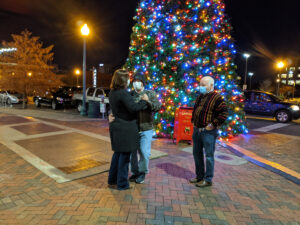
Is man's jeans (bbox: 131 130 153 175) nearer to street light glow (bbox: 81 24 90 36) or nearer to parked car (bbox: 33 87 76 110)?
street light glow (bbox: 81 24 90 36)

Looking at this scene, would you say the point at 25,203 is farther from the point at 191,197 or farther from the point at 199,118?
the point at 199,118

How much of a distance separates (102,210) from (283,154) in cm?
520

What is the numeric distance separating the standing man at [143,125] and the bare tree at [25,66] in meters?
14.5

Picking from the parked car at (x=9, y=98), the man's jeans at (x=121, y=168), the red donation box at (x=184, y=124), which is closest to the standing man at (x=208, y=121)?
the man's jeans at (x=121, y=168)

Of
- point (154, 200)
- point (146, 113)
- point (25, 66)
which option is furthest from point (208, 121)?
point (25, 66)

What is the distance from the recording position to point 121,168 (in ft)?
12.0

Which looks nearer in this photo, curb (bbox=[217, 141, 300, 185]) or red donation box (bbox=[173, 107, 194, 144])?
curb (bbox=[217, 141, 300, 185])

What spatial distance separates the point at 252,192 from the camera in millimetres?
3787

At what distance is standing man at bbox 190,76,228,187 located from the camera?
3.65 metres

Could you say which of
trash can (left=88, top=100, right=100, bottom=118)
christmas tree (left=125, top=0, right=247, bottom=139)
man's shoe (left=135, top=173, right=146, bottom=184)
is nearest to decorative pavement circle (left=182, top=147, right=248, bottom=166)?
christmas tree (left=125, top=0, right=247, bottom=139)

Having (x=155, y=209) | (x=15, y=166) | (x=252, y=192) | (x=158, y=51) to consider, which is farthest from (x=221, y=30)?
(x=15, y=166)

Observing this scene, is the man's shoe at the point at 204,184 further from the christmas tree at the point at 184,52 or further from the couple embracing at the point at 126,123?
the christmas tree at the point at 184,52

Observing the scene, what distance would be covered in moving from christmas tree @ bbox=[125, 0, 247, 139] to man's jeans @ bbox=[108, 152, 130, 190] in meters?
3.96

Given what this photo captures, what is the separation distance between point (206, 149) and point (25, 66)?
15533 millimetres
